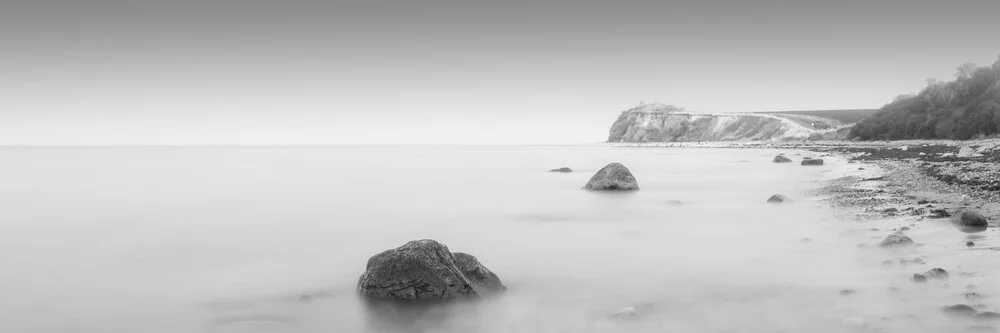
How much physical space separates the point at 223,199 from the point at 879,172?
74.1 ft

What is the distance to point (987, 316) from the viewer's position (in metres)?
5.63

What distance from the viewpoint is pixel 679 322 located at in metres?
6.30

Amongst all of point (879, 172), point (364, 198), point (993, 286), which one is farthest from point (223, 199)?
point (879, 172)

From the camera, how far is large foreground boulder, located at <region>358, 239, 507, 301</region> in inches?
269

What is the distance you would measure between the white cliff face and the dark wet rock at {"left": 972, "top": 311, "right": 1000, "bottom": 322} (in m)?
117

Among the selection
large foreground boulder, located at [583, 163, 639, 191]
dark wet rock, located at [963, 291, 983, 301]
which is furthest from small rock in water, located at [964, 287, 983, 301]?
large foreground boulder, located at [583, 163, 639, 191]

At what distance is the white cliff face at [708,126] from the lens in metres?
130

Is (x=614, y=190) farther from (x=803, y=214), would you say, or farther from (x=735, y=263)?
(x=735, y=263)

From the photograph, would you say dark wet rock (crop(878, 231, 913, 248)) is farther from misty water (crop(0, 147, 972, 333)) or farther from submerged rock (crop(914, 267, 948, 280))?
submerged rock (crop(914, 267, 948, 280))

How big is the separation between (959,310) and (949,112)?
70408 mm

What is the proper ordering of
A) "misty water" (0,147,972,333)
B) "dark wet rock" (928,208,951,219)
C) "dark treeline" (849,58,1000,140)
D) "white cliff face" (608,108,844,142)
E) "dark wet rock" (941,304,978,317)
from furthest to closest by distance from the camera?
"white cliff face" (608,108,844,142)
"dark treeline" (849,58,1000,140)
"dark wet rock" (928,208,951,219)
"misty water" (0,147,972,333)
"dark wet rock" (941,304,978,317)

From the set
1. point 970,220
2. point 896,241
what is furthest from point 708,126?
point 896,241

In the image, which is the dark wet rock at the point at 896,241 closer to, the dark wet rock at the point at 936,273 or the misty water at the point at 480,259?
the misty water at the point at 480,259

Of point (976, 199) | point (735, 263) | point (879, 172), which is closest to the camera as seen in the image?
point (735, 263)
